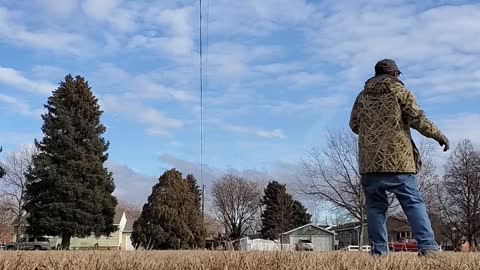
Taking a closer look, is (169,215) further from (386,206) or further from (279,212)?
(386,206)

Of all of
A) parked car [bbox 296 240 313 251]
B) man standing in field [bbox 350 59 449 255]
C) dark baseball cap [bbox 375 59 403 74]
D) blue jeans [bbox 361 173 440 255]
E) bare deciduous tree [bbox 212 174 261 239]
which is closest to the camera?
parked car [bbox 296 240 313 251]

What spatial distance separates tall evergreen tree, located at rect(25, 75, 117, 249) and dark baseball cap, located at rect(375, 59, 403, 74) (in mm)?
33590

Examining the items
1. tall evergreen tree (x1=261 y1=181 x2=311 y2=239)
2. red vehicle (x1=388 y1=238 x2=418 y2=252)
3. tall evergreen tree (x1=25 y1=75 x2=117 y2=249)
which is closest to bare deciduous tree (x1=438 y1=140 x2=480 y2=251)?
tall evergreen tree (x1=261 y1=181 x2=311 y2=239)

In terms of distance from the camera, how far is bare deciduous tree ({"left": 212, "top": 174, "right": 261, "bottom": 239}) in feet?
240

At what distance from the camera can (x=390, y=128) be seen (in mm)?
5246

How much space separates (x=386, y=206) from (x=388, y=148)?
62 centimetres

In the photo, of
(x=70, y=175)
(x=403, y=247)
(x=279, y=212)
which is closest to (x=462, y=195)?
(x=279, y=212)

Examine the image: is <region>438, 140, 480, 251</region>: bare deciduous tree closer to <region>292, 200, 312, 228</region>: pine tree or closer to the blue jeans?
<region>292, 200, 312, 228</region>: pine tree

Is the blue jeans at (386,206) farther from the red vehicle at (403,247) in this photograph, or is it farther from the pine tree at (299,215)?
the pine tree at (299,215)

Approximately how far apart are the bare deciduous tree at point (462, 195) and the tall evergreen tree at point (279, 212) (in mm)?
17674

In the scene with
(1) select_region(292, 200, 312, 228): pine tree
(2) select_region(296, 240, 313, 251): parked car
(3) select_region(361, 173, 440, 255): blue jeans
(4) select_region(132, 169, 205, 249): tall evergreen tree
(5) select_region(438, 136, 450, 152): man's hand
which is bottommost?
(2) select_region(296, 240, 313, 251): parked car

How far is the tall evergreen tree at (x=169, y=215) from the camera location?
36.5m

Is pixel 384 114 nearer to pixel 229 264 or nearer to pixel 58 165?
pixel 229 264

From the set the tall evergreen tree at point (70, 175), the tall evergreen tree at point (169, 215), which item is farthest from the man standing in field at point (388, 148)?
the tall evergreen tree at point (70, 175)
